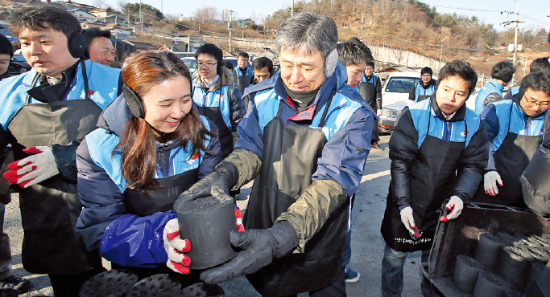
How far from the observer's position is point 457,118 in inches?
92.4

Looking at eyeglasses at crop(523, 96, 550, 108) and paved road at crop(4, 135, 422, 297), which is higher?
eyeglasses at crop(523, 96, 550, 108)

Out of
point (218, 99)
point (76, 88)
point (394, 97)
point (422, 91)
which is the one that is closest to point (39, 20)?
point (76, 88)

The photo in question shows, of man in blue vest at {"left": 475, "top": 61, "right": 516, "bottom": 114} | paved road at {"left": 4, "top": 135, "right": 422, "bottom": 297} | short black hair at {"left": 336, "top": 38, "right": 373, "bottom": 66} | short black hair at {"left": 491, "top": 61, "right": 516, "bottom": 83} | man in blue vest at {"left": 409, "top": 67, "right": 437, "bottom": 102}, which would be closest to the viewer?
paved road at {"left": 4, "top": 135, "right": 422, "bottom": 297}

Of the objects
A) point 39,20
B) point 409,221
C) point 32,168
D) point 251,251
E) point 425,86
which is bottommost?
point 409,221

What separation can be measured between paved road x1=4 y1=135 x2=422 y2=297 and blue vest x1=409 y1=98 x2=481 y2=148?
1.45 metres

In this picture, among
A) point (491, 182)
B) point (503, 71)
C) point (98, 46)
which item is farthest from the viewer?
point (503, 71)

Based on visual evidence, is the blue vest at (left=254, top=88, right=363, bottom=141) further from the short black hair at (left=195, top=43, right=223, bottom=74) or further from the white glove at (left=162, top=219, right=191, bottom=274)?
the short black hair at (left=195, top=43, right=223, bottom=74)

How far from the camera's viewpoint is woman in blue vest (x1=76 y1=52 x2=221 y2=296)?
146 centimetres

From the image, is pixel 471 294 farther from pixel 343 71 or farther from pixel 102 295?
pixel 102 295

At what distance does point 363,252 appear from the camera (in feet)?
11.7

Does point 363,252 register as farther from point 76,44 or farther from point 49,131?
point 76,44

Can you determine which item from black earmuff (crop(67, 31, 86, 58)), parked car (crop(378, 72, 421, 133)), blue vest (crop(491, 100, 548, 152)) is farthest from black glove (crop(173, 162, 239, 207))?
parked car (crop(378, 72, 421, 133))

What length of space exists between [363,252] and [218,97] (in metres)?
2.33

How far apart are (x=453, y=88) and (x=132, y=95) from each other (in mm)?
2088
